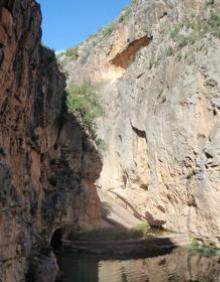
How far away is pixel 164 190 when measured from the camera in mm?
30969

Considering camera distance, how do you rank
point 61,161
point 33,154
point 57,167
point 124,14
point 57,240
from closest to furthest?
point 33,154
point 57,167
point 61,161
point 57,240
point 124,14

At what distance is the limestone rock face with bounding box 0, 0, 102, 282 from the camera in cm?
1029

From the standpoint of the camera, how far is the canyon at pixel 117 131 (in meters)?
13.4

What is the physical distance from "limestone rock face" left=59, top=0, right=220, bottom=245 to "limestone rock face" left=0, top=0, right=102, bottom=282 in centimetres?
495

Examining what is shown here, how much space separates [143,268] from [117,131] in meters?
19.0

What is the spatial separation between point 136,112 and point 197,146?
8.49m

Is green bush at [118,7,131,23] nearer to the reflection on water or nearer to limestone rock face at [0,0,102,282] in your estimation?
limestone rock face at [0,0,102,282]

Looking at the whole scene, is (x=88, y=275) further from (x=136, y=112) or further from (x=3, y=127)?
(x=136, y=112)

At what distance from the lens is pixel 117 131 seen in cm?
3944

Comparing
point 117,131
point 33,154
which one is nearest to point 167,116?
point 117,131

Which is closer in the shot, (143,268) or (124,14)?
(143,268)

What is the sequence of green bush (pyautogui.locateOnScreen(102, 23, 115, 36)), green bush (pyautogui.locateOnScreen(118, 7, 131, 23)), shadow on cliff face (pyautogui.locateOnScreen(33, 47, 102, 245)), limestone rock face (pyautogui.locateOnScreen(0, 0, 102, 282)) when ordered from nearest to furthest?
limestone rock face (pyautogui.locateOnScreen(0, 0, 102, 282)), shadow on cliff face (pyautogui.locateOnScreen(33, 47, 102, 245)), green bush (pyautogui.locateOnScreen(118, 7, 131, 23)), green bush (pyautogui.locateOnScreen(102, 23, 115, 36))

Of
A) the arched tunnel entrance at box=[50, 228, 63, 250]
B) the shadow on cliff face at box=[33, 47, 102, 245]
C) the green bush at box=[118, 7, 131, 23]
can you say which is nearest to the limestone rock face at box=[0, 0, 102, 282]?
the shadow on cliff face at box=[33, 47, 102, 245]

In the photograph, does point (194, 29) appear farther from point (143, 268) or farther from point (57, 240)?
point (143, 268)
